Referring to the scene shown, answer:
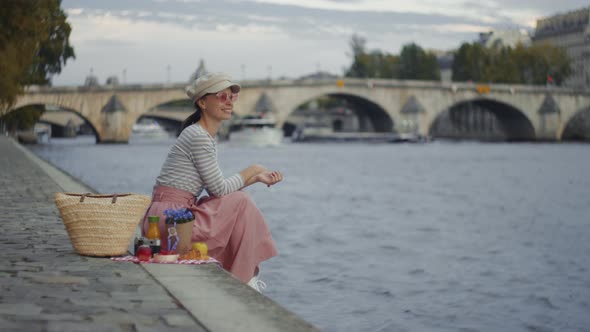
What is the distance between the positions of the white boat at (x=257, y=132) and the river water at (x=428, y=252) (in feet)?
108

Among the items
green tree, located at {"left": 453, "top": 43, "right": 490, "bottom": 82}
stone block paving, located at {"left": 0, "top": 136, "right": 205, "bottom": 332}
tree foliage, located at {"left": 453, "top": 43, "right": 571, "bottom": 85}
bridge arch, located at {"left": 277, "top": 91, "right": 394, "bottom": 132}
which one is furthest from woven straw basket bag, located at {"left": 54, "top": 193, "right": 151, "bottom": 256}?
green tree, located at {"left": 453, "top": 43, "right": 490, "bottom": 82}

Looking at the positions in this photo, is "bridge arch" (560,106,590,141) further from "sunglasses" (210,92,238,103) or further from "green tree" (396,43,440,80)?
"sunglasses" (210,92,238,103)

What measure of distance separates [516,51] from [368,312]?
77.0 m

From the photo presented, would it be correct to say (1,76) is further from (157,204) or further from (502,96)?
(502,96)

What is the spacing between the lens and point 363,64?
88.8m

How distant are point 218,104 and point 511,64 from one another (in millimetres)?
77561

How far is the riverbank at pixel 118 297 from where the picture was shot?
359 cm

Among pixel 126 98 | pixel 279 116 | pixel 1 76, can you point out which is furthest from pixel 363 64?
pixel 1 76

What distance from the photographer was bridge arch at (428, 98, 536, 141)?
74312mm

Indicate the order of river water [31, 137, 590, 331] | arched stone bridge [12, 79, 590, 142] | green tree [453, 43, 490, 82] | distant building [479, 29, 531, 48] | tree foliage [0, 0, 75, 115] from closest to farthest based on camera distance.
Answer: river water [31, 137, 590, 331], tree foliage [0, 0, 75, 115], arched stone bridge [12, 79, 590, 142], green tree [453, 43, 490, 82], distant building [479, 29, 531, 48]

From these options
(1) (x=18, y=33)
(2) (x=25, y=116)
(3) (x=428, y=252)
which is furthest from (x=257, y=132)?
(3) (x=428, y=252)

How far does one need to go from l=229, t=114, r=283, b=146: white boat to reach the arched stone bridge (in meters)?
1.83

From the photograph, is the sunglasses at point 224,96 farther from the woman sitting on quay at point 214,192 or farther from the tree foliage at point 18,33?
the tree foliage at point 18,33

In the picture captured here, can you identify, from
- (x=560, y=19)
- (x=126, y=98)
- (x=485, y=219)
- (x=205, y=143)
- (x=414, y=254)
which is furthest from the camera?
(x=560, y=19)
